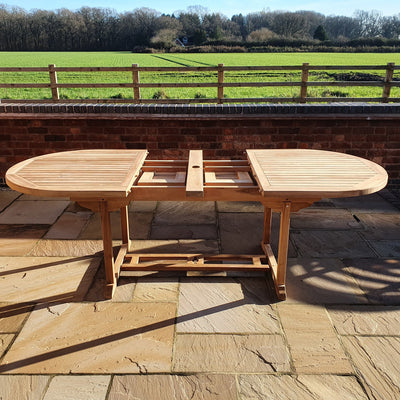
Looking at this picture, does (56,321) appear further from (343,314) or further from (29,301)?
(343,314)

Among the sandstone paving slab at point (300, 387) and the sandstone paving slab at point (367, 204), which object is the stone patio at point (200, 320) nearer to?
the sandstone paving slab at point (300, 387)

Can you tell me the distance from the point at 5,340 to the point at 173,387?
1.02 metres

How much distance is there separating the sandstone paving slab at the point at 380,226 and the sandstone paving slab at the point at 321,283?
67 centimetres

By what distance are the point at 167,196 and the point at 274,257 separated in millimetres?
1069

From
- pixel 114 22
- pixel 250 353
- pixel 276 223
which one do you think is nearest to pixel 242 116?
pixel 276 223

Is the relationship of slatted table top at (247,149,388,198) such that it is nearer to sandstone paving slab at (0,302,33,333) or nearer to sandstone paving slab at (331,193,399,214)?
sandstone paving slab at (331,193,399,214)

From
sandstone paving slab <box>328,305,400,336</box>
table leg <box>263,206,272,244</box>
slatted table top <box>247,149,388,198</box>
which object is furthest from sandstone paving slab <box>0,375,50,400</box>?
table leg <box>263,206,272,244</box>

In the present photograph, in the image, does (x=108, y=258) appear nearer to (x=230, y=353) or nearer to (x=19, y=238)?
(x=230, y=353)

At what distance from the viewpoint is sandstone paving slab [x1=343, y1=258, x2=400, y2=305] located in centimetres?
253

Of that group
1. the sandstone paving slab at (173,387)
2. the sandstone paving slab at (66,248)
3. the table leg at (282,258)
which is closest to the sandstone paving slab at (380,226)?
the table leg at (282,258)

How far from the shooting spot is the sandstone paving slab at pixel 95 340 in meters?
1.96

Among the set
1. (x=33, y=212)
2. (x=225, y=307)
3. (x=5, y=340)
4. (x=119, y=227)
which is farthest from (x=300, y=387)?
(x=33, y=212)

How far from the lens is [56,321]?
7.52ft

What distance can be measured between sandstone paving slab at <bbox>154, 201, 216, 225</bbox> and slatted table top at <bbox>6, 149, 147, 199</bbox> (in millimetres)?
1026
